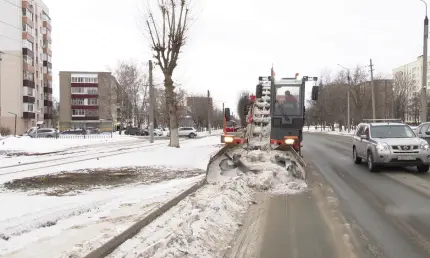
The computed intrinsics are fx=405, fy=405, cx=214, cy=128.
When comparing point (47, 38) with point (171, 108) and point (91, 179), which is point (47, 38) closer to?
point (171, 108)

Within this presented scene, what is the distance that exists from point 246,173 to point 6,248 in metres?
6.91

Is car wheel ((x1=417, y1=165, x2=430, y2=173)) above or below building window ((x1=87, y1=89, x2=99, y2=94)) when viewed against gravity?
below

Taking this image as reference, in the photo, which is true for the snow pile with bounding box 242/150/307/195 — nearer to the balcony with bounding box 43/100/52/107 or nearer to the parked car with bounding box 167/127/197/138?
the parked car with bounding box 167/127/197/138

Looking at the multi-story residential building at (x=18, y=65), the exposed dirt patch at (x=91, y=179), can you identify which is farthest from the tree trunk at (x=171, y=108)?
the multi-story residential building at (x=18, y=65)

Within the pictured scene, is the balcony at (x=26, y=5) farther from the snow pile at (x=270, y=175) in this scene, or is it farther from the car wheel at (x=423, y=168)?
the car wheel at (x=423, y=168)

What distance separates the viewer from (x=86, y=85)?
10994 cm

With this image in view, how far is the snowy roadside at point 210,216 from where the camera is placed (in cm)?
500

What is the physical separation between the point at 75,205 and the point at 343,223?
487 centimetres

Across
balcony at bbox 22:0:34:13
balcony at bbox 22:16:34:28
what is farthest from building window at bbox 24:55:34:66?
balcony at bbox 22:0:34:13

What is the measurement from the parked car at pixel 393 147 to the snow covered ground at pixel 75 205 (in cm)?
570

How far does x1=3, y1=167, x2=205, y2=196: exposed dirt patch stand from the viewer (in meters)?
9.75

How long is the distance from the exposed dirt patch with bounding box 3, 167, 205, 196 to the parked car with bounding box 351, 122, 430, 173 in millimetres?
A: 5687

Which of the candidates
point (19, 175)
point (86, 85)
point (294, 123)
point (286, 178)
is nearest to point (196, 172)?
point (286, 178)

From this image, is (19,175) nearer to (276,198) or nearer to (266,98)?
(276,198)
